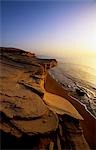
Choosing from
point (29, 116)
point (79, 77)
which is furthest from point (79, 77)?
point (29, 116)

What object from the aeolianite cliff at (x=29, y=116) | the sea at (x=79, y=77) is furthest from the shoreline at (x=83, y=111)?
the aeolianite cliff at (x=29, y=116)

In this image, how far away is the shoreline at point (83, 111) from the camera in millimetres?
2258

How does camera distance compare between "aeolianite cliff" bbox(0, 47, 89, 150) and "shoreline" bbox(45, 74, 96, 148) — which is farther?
"shoreline" bbox(45, 74, 96, 148)

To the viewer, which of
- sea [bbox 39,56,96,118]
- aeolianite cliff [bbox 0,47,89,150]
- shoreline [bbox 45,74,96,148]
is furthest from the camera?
sea [bbox 39,56,96,118]

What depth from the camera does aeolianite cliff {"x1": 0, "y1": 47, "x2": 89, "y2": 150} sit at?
5.60 feet

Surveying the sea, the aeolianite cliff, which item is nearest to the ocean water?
the sea

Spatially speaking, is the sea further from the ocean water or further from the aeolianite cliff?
the aeolianite cliff

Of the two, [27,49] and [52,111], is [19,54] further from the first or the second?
[52,111]

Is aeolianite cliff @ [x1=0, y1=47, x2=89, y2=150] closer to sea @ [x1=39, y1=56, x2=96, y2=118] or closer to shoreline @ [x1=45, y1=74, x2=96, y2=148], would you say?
shoreline @ [x1=45, y1=74, x2=96, y2=148]

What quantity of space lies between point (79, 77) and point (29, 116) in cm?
135

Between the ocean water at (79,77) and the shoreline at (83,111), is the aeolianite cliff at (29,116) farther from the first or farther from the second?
the ocean water at (79,77)

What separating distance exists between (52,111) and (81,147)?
37 centimetres

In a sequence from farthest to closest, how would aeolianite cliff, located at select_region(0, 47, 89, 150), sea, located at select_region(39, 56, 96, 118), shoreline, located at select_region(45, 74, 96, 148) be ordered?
sea, located at select_region(39, 56, 96, 118), shoreline, located at select_region(45, 74, 96, 148), aeolianite cliff, located at select_region(0, 47, 89, 150)

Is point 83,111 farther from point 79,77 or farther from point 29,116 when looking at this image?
point 29,116
